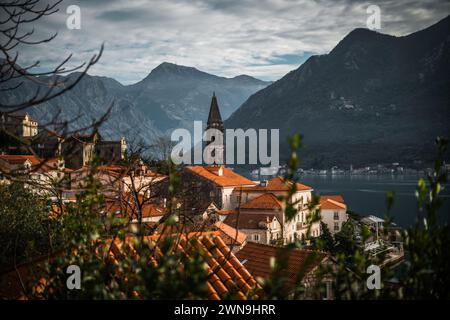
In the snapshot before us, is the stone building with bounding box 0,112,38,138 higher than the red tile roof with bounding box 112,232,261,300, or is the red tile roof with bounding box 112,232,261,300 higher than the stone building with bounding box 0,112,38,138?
the stone building with bounding box 0,112,38,138

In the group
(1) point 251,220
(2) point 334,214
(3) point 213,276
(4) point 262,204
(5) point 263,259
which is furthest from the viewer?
(2) point 334,214

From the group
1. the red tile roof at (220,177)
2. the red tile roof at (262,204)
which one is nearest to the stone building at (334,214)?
the red tile roof at (262,204)

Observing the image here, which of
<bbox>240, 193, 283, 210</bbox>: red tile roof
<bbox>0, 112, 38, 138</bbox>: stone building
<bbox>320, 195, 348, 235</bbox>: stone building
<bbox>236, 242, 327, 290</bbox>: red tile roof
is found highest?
<bbox>0, 112, 38, 138</bbox>: stone building

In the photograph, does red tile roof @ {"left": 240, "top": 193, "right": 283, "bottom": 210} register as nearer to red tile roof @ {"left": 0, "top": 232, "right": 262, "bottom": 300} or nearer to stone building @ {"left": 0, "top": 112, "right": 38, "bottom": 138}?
red tile roof @ {"left": 0, "top": 232, "right": 262, "bottom": 300}

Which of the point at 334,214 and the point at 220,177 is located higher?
the point at 220,177

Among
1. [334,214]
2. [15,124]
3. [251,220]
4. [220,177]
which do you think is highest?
[15,124]

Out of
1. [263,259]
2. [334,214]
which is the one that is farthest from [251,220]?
[263,259]

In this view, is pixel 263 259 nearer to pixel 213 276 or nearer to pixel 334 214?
pixel 213 276

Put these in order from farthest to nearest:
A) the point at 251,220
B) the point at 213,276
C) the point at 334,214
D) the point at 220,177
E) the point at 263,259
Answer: the point at 220,177 → the point at 334,214 → the point at 251,220 → the point at 263,259 → the point at 213,276

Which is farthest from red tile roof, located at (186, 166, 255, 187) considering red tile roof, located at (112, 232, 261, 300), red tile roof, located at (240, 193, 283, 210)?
red tile roof, located at (112, 232, 261, 300)

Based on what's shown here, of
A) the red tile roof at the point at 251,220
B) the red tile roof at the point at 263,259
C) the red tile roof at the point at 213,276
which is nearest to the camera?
the red tile roof at the point at 213,276

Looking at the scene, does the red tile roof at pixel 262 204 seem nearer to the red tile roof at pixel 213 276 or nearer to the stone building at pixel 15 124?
the red tile roof at pixel 213 276
